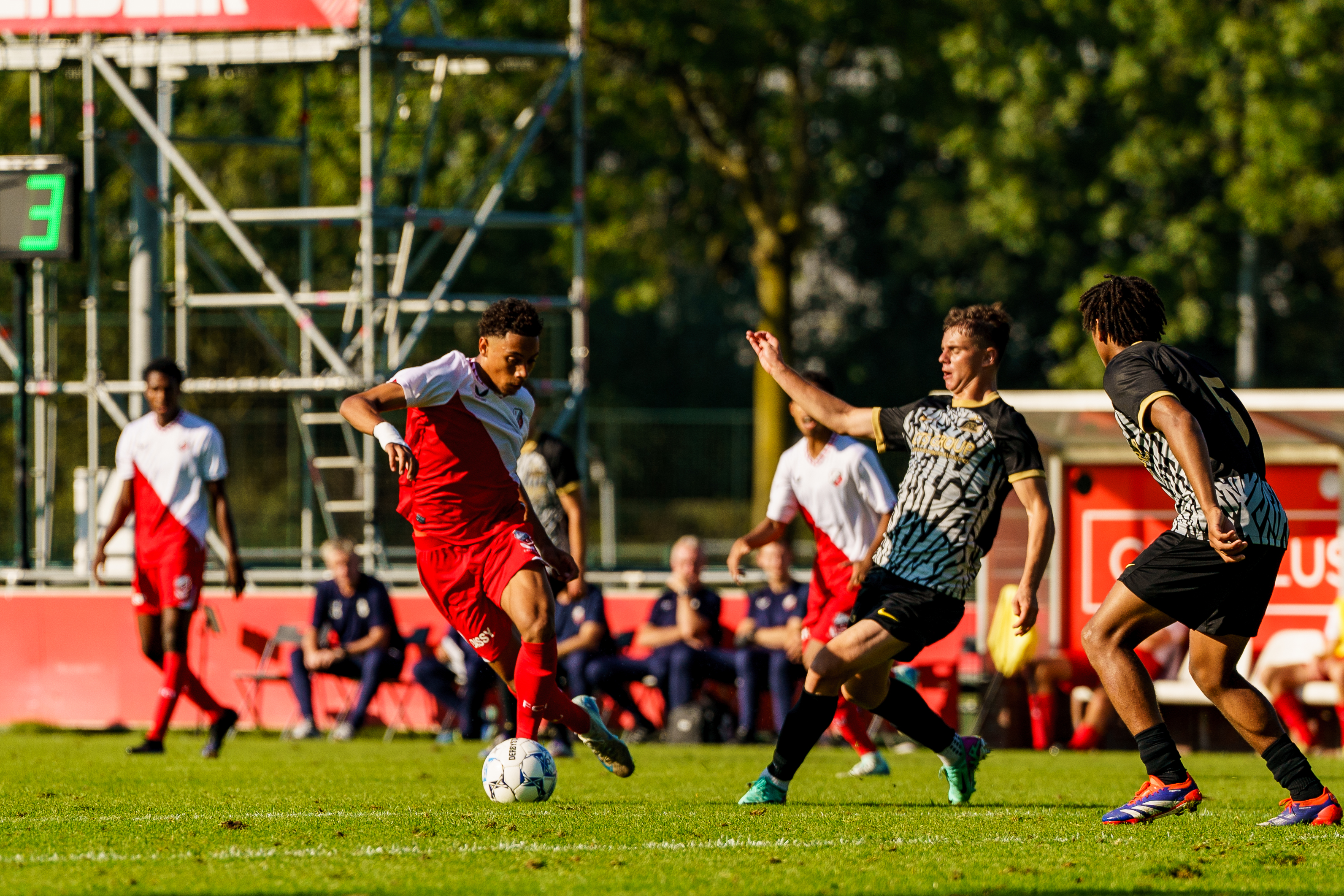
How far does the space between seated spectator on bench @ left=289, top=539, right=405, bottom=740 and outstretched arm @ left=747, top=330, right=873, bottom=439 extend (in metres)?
6.98

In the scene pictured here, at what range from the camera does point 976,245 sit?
37.3 m

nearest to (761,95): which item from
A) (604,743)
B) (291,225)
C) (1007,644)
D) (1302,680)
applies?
(291,225)

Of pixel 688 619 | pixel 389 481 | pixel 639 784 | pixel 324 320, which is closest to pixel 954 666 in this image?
pixel 688 619

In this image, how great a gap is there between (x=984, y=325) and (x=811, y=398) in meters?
0.76

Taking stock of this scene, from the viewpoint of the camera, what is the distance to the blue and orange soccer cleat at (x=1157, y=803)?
6715mm

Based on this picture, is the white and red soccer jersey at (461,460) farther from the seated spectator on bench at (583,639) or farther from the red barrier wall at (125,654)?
the red barrier wall at (125,654)

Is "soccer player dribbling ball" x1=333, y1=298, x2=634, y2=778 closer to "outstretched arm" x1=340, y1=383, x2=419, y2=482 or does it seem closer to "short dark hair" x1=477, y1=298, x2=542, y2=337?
"short dark hair" x1=477, y1=298, x2=542, y2=337

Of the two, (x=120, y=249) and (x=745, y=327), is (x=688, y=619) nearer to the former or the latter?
(x=120, y=249)

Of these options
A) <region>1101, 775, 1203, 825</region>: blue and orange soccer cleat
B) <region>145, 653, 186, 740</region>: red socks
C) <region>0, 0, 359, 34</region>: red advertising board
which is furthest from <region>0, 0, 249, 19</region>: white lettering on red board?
<region>1101, 775, 1203, 825</region>: blue and orange soccer cleat

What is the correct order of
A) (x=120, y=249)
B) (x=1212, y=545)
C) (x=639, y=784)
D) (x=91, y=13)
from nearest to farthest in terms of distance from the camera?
(x=1212, y=545), (x=639, y=784), (x=91, y=13), (x=120, y=249)

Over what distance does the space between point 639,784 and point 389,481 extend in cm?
1230

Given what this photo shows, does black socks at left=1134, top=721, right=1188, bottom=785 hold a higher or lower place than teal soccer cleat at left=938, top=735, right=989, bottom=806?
higher

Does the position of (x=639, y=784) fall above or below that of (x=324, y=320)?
below

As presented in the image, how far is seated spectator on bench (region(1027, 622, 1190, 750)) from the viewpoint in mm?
13586
